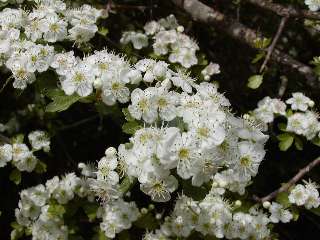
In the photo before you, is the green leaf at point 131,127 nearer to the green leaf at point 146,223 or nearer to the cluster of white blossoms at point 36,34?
the cluster of white blossoms at point 36,34

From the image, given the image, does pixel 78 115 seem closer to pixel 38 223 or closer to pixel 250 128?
pixel 38 223

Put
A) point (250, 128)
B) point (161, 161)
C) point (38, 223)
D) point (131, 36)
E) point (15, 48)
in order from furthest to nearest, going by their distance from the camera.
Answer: point (131, 36)
point (38, 223)
point (15, 48)
point (250, 128)
point (161, 161)

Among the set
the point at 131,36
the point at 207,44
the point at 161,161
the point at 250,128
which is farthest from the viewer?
the point at 207,44

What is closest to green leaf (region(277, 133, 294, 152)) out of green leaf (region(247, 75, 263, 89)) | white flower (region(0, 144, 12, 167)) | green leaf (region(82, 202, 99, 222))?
green leaf (region(247, 75, 263, 89))

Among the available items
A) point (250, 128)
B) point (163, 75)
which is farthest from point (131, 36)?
point (250, 128)

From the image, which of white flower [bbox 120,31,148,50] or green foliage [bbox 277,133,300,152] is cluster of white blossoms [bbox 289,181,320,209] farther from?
white flower [bbox 120,31,148,50]

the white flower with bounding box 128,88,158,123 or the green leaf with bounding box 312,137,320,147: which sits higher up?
the white flower with bounding box 128,88,158,123

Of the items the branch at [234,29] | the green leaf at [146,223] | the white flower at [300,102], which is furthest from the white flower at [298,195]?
the green leaf at [146,223]
